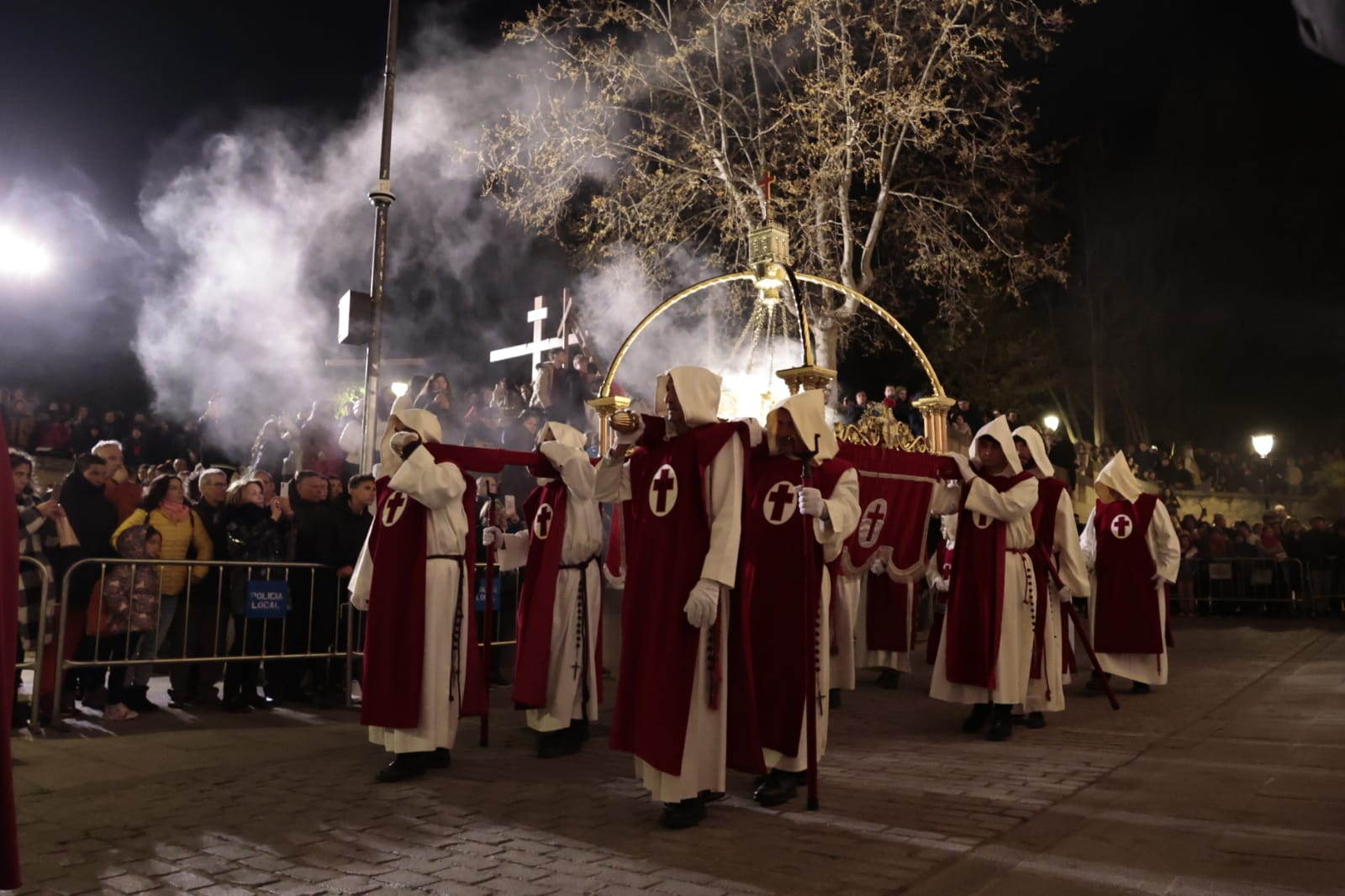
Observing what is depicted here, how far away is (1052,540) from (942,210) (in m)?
11.8

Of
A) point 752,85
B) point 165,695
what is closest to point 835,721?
point 165,695

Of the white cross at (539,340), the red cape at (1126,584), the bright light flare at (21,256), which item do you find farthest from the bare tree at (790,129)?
the bright light flare at (21,256)

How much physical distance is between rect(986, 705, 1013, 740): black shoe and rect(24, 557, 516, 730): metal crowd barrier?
4893 mm

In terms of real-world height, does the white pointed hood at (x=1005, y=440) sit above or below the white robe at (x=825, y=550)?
above

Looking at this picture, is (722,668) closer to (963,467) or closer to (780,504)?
(780,504)

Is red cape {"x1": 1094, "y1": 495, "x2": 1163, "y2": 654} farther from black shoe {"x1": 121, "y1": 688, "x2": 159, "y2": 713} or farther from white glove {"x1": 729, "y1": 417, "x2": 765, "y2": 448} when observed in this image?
black shoe {"x1": 121, "y1": 688, "x2": 159, "y2": 713}

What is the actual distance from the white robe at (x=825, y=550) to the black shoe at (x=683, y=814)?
1.74 feet

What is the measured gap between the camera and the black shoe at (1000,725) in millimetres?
7219

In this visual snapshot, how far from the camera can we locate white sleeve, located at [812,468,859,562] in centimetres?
561

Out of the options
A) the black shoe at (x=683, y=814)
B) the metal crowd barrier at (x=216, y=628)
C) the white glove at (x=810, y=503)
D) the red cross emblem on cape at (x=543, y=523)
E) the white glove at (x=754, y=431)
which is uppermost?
the white glove at (x=754, y=431)

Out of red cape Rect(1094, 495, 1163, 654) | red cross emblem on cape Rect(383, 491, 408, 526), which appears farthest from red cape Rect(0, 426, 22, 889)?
red cape Rect(1094, 495, 1163, 654)

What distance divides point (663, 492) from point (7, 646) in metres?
3.60

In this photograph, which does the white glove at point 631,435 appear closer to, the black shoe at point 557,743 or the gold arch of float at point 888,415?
the black shoe at point 557,743

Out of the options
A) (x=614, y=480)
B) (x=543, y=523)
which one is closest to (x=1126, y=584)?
(x=543, y=523)
